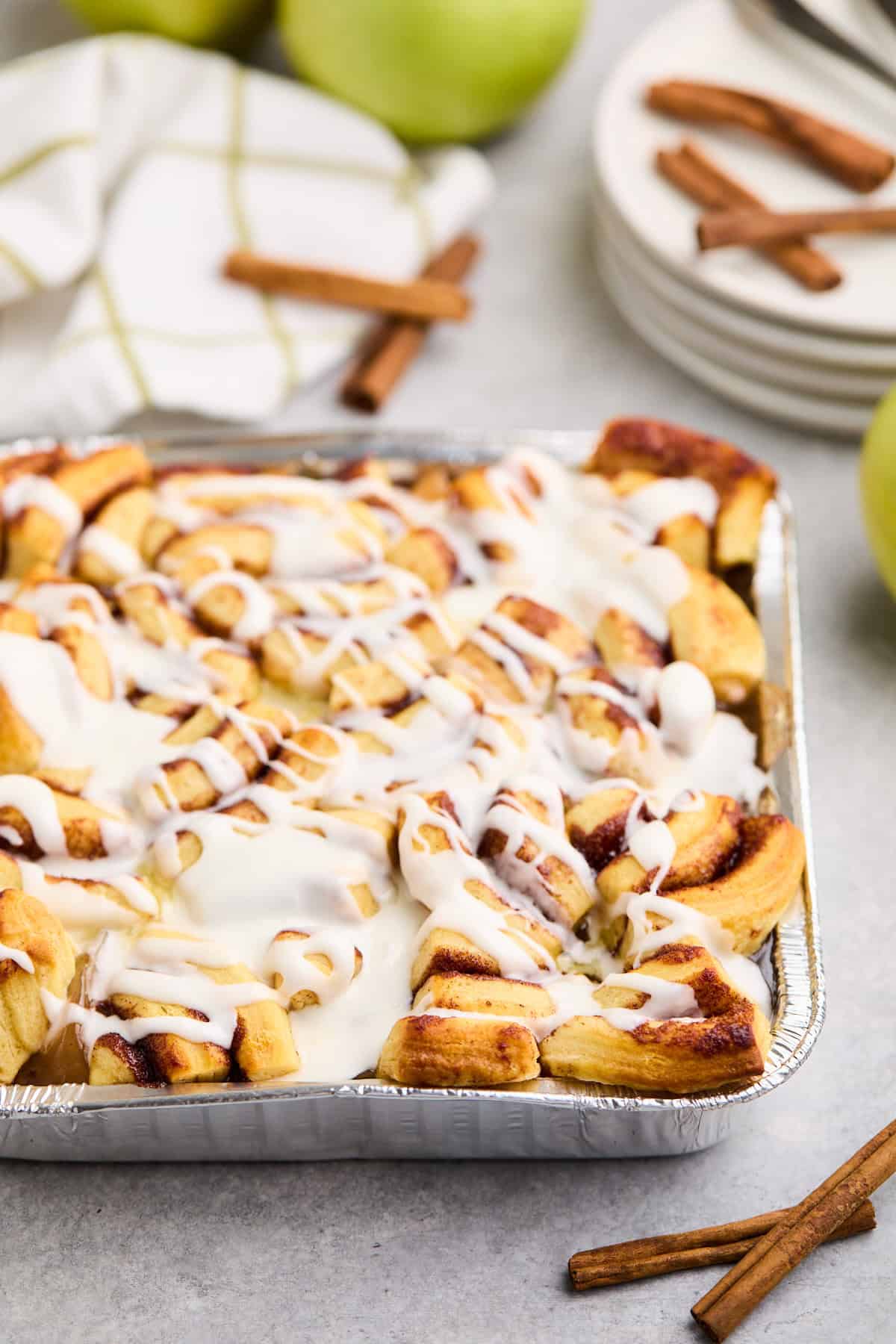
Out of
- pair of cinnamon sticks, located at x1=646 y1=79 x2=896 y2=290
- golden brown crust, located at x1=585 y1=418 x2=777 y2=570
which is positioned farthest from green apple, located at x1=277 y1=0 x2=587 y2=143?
golden brown crust, located at x1=585 y1=418 x2=777 y2=570

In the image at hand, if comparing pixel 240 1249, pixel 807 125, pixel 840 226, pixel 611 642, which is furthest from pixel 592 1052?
pixel 807 125

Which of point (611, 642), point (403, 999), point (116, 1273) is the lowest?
point (116, 1273)

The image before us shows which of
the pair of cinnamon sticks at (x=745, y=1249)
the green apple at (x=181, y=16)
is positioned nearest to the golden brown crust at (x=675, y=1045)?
the pair of cinnamon sticks at (x=745, y=1249)

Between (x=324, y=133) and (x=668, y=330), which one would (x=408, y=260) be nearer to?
(x=324, y=133)

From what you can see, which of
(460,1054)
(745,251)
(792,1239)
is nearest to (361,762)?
(460,1054)

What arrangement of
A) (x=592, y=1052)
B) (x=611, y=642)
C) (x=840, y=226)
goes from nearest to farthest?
(x=592, y=1052) → (x=611, y=642) → (x=840, y=226)

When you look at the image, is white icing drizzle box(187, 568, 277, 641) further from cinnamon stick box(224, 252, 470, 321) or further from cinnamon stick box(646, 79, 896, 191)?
cinnamon stick box(646, 79, 896, 191)

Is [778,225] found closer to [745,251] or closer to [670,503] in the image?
[745,251]

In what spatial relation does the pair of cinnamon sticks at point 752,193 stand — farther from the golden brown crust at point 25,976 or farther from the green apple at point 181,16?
the golden brown crust at point 25,976
